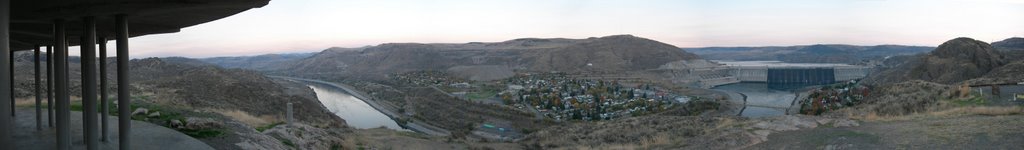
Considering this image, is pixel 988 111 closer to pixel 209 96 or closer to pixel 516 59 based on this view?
pixel 209 96

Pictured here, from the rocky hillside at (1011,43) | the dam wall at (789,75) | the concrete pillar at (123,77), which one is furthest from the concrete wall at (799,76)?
the concrete pillar at (123,77)

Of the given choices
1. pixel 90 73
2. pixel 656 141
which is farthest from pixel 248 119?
pixel 656 141

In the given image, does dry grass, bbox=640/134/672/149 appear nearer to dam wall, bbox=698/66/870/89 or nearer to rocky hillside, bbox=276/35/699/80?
rocky hillside, bbox=276/35/699/80

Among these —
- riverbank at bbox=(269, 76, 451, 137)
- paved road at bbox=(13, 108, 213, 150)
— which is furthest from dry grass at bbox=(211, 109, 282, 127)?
riverbank at bbox=(269, 76, 451, 137)

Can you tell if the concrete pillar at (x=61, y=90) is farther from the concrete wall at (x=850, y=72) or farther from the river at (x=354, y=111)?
the concrete wall at (x=850, y=72)

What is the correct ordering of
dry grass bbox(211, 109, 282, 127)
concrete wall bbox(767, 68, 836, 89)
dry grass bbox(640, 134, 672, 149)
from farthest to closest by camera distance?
concrete wall bbox(767, 68, 836, 89) → dry grass bbox(211, 109, 282, 127) → dry grass bbox(640, 134, 672, 149)
